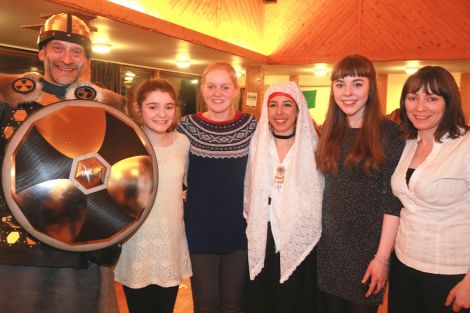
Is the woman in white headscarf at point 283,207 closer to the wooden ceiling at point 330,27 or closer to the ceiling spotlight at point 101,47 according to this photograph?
the wooden ceiling at point 330,27

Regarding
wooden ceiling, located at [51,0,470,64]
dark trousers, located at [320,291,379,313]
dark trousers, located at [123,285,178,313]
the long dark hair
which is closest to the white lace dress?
dark trousers, located at [123,285,178,313]

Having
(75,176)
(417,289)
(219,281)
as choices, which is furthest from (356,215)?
(75,176)

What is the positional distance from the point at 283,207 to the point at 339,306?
0.50 meters

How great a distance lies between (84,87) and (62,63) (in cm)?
22

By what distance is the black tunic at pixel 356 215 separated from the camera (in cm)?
165

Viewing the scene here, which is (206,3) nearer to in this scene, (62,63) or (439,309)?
(62,63)

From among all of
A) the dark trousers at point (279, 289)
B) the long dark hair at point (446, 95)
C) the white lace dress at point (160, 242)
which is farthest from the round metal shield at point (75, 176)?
the long dark hair at point (446, 95)

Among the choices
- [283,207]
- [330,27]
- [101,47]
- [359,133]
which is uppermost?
[330,27]

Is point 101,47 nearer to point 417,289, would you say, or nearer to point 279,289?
point 279,289

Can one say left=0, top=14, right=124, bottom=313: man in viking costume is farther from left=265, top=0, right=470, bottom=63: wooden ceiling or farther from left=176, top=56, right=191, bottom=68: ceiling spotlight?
left=265, top=0, right=470, bottom=63: wooden ceiling

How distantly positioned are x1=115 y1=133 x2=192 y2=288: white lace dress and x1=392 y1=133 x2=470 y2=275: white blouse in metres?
1.00

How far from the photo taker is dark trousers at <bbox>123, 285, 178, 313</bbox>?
175cm

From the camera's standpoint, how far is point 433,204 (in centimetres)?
153

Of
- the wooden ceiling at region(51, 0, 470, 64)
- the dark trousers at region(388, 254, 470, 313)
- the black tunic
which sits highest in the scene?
the wooden ceiling at region(51, 0, 470, 64)
